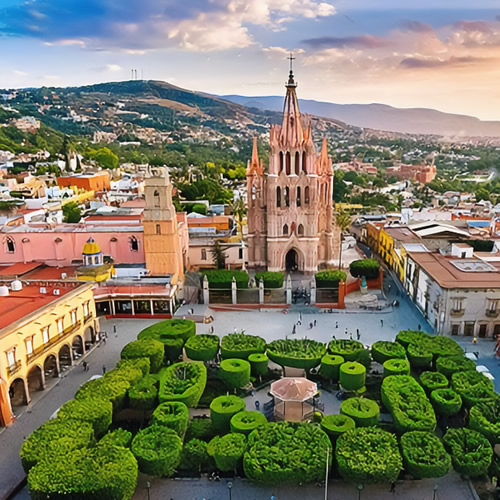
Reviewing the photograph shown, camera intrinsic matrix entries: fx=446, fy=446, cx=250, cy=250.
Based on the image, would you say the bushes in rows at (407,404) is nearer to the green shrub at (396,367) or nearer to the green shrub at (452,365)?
the green shrub at (396,367)

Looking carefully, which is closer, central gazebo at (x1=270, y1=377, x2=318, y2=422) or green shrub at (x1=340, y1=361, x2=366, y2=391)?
central gazebo at (x1=270, y1=377, x2=318, y2=422)

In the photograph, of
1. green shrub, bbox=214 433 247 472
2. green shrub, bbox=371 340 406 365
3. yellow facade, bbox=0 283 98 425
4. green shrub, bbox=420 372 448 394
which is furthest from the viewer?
green shrub, bbox=371 340 406 365

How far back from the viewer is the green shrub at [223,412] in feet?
69.5

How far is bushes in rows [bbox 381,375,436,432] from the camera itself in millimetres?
20125

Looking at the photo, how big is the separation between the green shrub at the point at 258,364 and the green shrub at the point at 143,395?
19.7ft

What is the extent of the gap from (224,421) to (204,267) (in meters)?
27.8

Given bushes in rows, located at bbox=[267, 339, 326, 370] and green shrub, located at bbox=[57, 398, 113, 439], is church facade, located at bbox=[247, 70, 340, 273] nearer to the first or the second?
bushes in rows, located at bbox=[267, 339, 326, 370]

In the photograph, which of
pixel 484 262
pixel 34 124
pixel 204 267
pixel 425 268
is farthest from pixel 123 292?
pixel 34 124

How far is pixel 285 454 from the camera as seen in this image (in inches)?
710

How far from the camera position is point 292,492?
18469mm

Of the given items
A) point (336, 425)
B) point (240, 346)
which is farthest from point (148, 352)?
point (336, 425)

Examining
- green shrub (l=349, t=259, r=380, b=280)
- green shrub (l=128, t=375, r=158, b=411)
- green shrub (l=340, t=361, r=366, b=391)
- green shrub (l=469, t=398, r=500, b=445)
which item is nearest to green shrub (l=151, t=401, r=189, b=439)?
green shrub (l=128, t=375, r=158, b=411)

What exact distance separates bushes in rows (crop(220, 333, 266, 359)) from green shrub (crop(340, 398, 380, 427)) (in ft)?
24.1

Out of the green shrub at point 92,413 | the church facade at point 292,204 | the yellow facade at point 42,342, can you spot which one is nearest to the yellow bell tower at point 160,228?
the yellow facade at point 42,342
